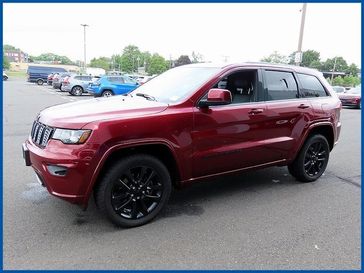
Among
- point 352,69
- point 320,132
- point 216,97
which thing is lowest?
point 320,132

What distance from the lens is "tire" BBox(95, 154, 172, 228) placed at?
11.6ft

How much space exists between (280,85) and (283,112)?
16.5 inches

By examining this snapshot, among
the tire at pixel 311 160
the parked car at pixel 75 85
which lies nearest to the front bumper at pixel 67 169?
the tire at pixel 311 160

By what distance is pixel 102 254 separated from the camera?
3246 mm

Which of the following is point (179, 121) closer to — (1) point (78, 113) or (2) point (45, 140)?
(1) point (78, 113)

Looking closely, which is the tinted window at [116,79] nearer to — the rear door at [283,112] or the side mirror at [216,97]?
the rear door at [283,112]

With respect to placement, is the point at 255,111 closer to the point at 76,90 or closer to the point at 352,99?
the point at 352,99

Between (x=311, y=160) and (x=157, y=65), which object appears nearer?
(x=311, y=160)

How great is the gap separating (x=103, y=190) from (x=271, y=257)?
5.79ft

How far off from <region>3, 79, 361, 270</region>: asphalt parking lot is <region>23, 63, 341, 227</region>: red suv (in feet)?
1.15

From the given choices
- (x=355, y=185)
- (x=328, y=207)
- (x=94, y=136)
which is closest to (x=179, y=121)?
(x=94, y=136)

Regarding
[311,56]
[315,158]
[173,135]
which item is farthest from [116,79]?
[311,56]

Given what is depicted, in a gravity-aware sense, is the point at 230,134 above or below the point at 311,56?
below

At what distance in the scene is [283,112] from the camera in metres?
4.79
